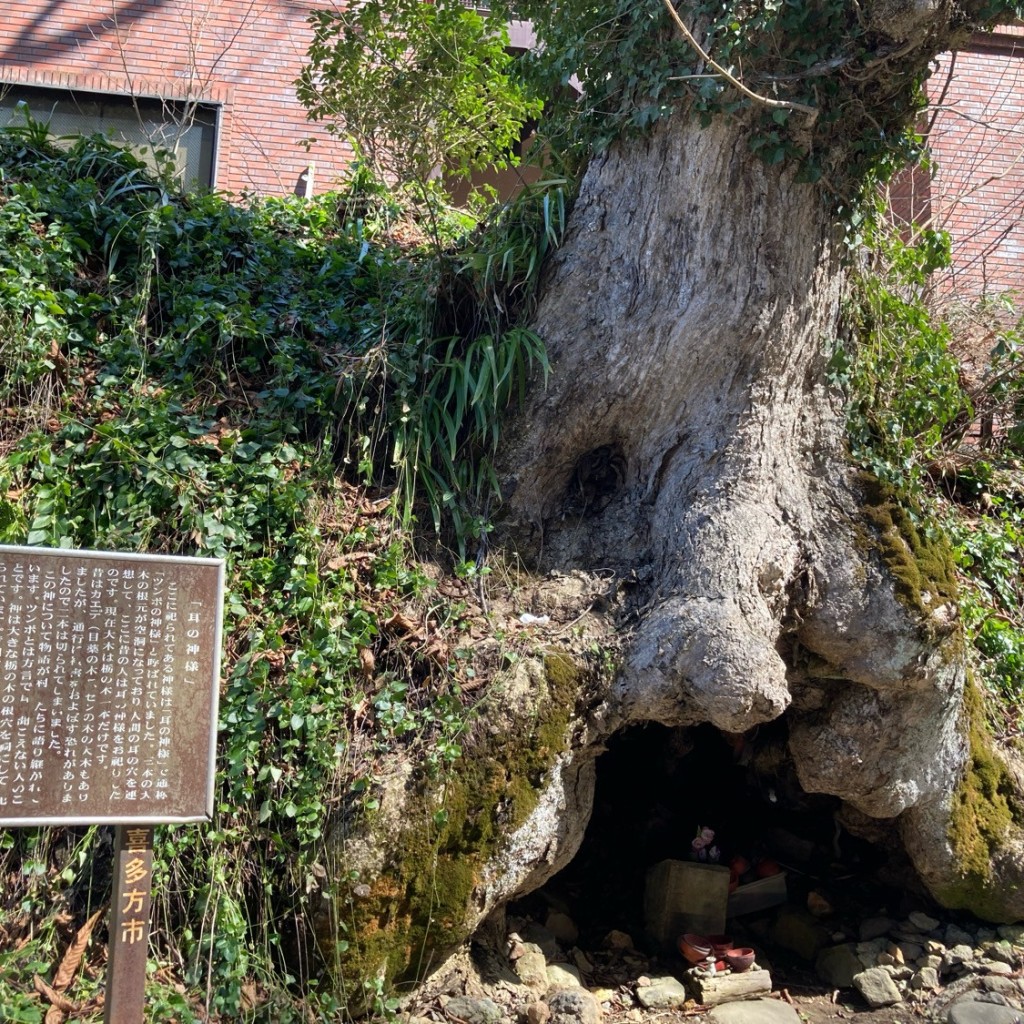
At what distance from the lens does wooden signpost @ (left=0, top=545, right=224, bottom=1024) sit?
3254 millimetres

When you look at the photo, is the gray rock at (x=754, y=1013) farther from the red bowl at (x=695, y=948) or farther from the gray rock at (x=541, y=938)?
the gray rock at (x=541, y=938)

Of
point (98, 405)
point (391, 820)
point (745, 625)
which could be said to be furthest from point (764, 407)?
point (98, 405)

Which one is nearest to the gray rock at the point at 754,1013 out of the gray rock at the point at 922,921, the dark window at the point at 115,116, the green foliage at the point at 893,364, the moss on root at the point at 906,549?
the gray rock at the point at 922,921

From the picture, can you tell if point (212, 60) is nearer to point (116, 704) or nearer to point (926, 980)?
point (116, 704)

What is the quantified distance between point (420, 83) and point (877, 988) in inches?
249

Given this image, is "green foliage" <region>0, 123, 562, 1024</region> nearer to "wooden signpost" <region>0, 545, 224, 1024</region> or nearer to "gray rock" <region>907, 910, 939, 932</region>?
"wooden signpost" <region>0, 545, 224, 1024</region>

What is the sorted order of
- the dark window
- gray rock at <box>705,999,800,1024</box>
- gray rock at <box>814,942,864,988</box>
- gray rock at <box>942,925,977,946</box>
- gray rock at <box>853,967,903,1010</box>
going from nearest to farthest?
gray rock at <box>705,999,800,1024</box> < gray rock at <box>853,967,903,1010</box> < gray rock at <box>814,942,864,988</box> < gray rock at <box>942,925,977,946</box> < the dark window

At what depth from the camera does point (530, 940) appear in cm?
555

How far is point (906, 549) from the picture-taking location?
5340 millimetres

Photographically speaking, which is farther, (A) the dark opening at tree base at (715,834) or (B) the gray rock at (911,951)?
(A) the dark opening at tree base at (715,834)

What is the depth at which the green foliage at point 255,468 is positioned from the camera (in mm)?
4281

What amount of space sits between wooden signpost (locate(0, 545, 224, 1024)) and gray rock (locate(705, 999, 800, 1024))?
10.2 ft

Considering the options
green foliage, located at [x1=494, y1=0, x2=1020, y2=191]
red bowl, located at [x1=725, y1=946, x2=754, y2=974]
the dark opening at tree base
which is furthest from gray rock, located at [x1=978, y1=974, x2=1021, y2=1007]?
green foliage, located at [x1=494, y1=0, x2=1020, y2=191]

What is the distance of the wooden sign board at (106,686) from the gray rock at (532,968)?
2.35 meters
